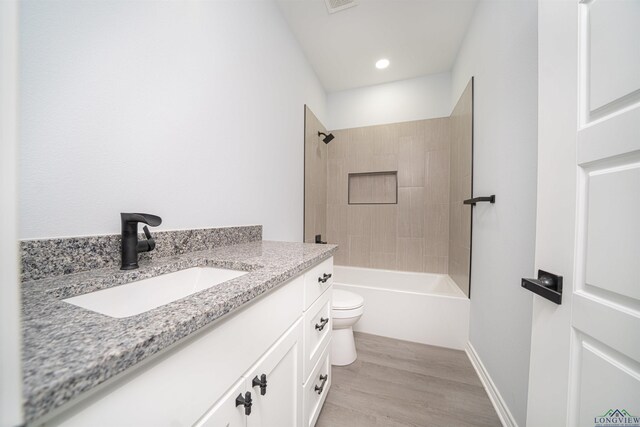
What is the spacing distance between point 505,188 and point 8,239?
1.65m

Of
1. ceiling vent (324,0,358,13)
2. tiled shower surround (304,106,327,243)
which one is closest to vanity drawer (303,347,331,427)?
tiled shower surround (304,106,327,243)

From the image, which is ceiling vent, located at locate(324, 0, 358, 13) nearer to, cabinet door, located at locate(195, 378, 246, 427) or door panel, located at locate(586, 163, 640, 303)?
door panel, located at locate(586, 163, 640, 303)

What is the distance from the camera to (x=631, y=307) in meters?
→ 0.47

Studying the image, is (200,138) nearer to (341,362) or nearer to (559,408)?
(559,408)

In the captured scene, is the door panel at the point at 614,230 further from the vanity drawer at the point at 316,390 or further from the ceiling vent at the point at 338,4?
the ceiling vent at the point at 338,4

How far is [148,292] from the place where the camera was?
64 cm

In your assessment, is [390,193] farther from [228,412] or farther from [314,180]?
[228,412]

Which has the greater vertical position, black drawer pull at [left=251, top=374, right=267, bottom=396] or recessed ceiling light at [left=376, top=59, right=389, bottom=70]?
recessed ceiling light at [left=376, top=59, right=389, bottom=70]

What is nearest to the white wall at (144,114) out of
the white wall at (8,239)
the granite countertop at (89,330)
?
the granite countertop at (89,330)

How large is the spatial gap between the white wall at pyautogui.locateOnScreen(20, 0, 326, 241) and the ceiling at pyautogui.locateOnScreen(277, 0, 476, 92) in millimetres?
484

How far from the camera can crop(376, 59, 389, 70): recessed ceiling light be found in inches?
85.4

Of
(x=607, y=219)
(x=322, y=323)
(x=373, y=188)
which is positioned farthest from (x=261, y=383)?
(x=373, y=188)

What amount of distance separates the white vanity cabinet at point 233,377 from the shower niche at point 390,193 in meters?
1.36

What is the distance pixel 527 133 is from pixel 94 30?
170 centimetres
